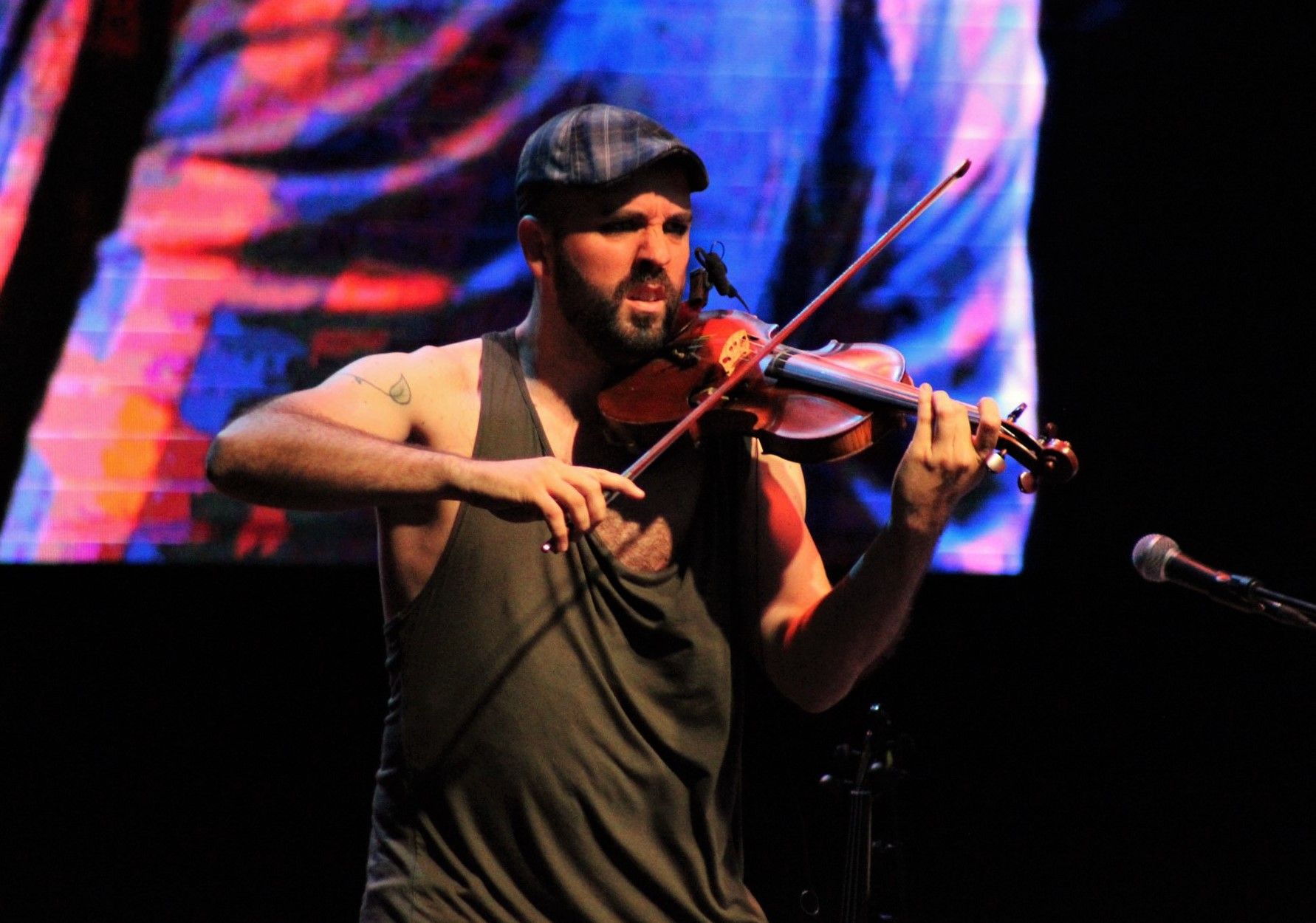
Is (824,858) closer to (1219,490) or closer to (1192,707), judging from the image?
(1192,707)

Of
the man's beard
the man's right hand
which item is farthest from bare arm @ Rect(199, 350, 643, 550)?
the man's beard

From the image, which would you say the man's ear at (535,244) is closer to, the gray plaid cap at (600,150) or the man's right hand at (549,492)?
the gray plaid cap at (600,150)

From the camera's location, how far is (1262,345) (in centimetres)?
328

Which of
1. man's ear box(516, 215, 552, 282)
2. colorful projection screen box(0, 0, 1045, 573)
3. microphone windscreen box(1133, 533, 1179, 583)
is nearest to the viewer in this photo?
microphone windscreen box(1133, 533, 1179, 583)

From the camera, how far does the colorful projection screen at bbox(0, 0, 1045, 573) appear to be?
297 centimetres

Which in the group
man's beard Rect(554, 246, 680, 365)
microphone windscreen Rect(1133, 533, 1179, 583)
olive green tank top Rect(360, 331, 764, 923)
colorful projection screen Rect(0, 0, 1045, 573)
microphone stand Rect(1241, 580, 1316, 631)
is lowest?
olive green tank top Rect(360, 331, 764, 923)

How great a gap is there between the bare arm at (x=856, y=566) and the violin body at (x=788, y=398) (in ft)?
0.20

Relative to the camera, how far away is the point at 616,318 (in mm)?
2027

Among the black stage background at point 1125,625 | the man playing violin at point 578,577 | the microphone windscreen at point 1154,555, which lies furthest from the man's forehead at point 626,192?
the black stage background at point 1125,625

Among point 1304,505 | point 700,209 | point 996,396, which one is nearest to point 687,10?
point 700,209

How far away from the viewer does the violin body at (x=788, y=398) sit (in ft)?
6.37

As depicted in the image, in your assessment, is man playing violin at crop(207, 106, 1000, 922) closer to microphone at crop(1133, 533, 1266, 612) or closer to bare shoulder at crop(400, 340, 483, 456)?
bare shoulder at crop(400, 340, 483, 456)

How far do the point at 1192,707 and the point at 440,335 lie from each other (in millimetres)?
1884

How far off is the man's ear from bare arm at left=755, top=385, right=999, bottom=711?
0.43m
